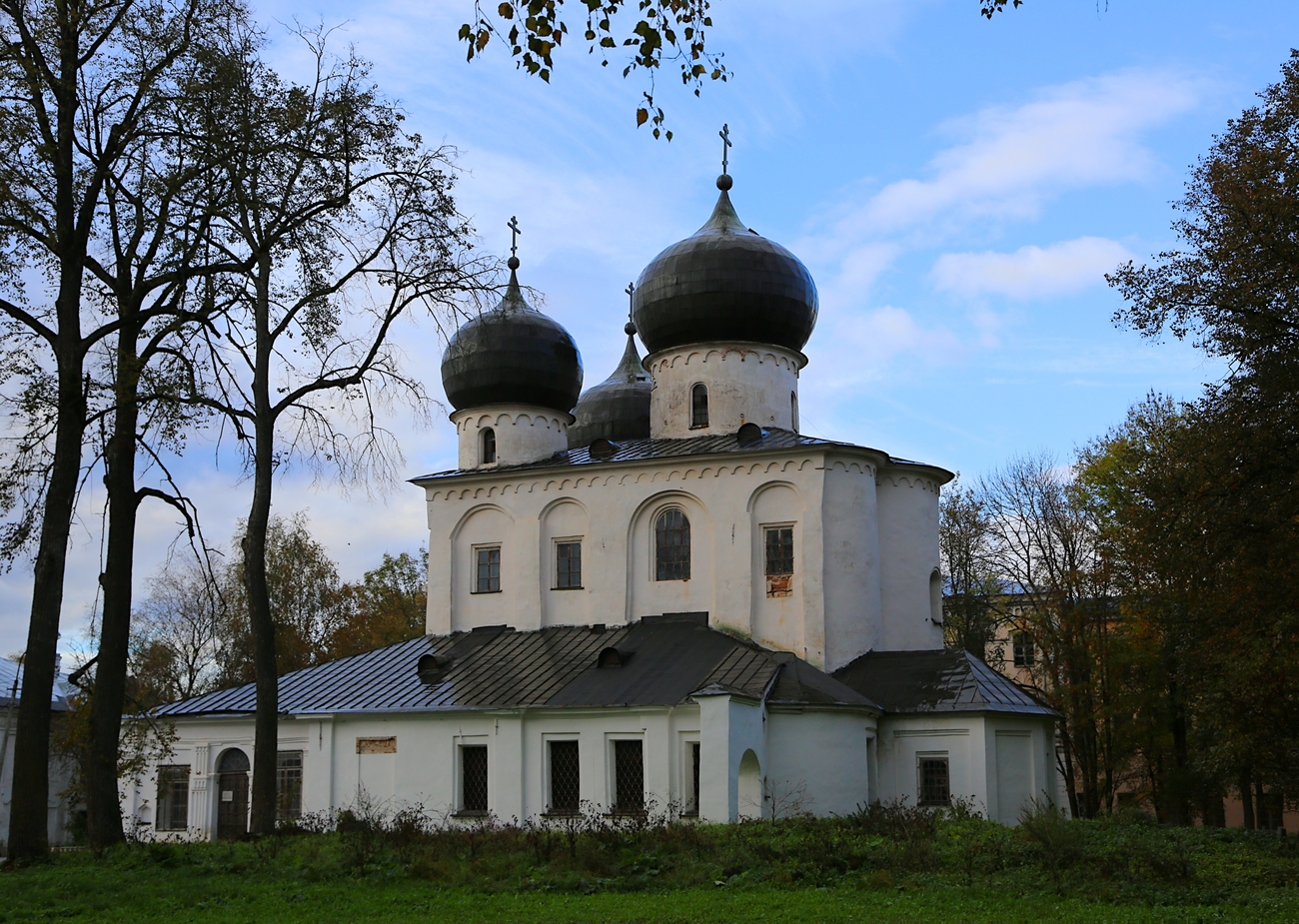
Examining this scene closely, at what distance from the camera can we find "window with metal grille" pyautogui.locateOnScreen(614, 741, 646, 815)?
19.9 metres

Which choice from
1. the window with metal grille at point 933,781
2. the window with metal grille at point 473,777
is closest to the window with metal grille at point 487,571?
the window with metal grille at point 473,777

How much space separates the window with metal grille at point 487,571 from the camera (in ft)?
85.3

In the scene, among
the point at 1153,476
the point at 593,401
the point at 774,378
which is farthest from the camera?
the point at 593,401

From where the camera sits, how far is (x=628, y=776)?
20.1 metres

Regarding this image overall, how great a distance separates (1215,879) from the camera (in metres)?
Result: 11.9

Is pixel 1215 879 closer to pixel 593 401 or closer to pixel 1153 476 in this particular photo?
pixel 1153 476

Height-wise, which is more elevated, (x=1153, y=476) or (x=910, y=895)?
(x=1153, y=476)

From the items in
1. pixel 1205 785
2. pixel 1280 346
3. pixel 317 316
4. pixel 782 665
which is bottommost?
pixel 1205 785

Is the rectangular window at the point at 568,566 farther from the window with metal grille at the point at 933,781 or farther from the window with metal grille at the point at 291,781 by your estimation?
the window with metal grille at the point at 933,781

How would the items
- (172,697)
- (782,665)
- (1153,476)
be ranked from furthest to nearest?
(172,697) → (782,665) → (1153,476)

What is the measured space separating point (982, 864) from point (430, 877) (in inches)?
218

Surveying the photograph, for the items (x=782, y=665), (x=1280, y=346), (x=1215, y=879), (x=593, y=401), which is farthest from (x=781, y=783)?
(x=593, y=401)

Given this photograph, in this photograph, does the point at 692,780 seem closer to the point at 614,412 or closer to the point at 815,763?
the point at 815,763

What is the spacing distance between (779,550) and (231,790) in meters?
11.1
